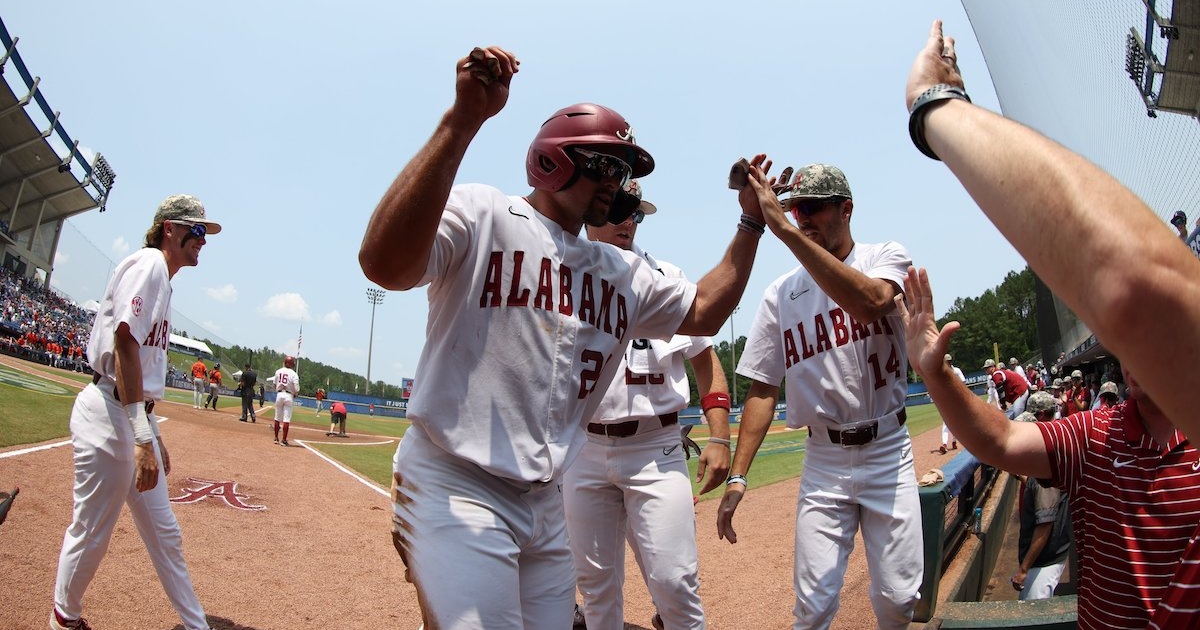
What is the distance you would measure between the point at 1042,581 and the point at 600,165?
485 cm

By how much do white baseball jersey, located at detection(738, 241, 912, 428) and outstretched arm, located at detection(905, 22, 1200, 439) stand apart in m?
2.63

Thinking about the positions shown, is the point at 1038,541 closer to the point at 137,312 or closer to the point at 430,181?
the point at 430,181

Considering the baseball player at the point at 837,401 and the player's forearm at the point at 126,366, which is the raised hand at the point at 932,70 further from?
the player's forearm at the point at 126,366

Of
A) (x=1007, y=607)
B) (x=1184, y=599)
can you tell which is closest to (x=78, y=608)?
(x=1007, y=607)

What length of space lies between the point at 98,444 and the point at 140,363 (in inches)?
18.7

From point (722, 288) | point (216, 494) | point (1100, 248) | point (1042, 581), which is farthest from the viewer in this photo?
point (216, 494)

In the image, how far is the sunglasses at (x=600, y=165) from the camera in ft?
8.27

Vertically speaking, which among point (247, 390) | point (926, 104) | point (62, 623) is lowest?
point (62, 623)

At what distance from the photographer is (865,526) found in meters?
3.45

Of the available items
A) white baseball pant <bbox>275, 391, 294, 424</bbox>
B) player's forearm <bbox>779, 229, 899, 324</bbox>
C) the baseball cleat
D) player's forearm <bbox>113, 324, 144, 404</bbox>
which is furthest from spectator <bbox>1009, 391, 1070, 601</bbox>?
white baseball pant <bbox>275, 391, 294, 424</bbox>

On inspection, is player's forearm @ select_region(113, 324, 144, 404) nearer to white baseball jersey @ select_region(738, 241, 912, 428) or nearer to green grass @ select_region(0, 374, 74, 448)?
white baseball jersey @ select_region(738, 241, 912, 428)

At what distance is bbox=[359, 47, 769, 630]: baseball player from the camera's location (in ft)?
6.15

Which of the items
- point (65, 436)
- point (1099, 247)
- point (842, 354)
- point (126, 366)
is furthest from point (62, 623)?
point (65, 436)

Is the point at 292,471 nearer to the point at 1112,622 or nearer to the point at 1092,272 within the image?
the point at 1112,622
